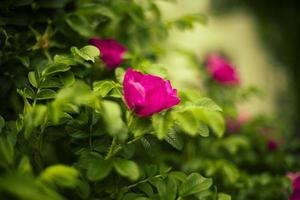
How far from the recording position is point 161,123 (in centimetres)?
65

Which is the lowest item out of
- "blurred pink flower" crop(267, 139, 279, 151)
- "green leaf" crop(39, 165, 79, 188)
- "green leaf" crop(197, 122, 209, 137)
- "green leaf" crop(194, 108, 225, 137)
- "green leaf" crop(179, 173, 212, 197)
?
"blurred pink flower" crop(267, 139, 279, 151)

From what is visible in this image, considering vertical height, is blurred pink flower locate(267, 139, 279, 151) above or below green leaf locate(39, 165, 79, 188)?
below

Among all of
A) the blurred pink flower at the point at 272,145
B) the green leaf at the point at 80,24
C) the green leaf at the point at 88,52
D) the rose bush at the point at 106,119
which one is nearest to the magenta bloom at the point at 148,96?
the rose bush at the point at 106,119

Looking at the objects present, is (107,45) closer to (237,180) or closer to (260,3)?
(237,180)

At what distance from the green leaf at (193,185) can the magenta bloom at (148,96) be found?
0.53 ft

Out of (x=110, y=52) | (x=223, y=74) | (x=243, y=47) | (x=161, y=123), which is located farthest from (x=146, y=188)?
(x=243, y=47)

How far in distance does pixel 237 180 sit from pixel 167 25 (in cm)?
48

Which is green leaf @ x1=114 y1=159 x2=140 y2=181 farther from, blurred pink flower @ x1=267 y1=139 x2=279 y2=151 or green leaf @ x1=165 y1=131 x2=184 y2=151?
blurred pink flower @ x1=267 y1=139 x2=279 y2=151

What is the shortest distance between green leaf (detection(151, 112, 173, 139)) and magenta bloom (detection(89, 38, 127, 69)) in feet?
1.41

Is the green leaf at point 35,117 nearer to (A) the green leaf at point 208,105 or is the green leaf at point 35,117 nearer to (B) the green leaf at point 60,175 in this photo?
(B) the green leaf at point 60,175

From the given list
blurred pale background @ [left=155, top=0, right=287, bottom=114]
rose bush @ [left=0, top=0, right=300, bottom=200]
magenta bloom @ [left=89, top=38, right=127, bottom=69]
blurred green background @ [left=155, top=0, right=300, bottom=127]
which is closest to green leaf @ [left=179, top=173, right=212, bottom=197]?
rose bush @ [left=0, top=0, right=300, bottom=200]

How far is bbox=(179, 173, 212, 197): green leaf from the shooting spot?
2.42 feet

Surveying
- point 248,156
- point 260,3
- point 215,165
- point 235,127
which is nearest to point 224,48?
point 260,3

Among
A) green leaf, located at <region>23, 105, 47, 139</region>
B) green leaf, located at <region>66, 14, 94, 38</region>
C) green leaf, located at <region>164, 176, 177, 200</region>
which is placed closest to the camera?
green leaf, located at <region>23, 105, 47, 139</region>
